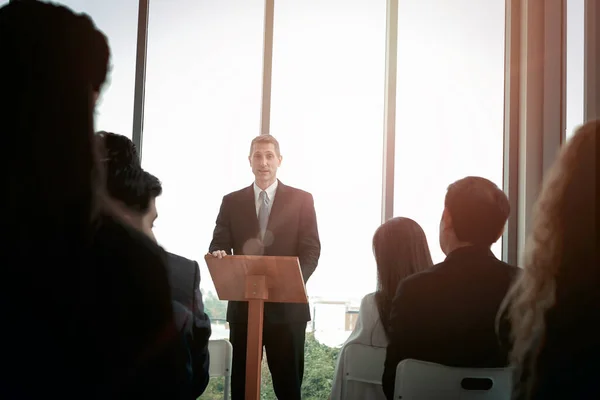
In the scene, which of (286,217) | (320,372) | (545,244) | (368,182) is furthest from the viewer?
(368,182)

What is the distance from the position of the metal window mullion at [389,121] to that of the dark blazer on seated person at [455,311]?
2994 mm

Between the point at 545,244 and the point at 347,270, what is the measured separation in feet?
11.2

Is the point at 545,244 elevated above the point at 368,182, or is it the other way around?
the point at 368,182

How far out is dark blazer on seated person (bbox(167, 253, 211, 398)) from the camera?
1.73m

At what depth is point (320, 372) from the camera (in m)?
4.59

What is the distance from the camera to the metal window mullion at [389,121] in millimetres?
4988

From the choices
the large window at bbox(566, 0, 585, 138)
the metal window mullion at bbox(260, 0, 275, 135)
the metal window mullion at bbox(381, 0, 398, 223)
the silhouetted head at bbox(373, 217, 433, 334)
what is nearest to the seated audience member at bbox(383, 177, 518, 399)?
the silhouetted head at bbox(373, 217, 433, 334)

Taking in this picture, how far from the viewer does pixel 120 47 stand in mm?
5043

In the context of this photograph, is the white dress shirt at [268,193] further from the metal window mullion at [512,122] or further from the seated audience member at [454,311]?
the seated audience member at [454,311]

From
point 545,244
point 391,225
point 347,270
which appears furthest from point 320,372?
point 545,244

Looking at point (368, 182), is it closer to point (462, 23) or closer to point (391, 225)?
point (462, 23)

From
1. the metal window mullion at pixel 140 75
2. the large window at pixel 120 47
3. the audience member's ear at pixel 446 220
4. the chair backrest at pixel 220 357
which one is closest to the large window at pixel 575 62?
the audience member's ear at pixel 446 220

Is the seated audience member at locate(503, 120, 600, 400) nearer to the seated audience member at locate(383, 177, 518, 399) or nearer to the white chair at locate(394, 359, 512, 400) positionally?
the white chair at locate(394, 359, 512, 400)

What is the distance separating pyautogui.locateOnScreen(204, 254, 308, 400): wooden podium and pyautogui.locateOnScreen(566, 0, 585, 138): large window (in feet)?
7.30
